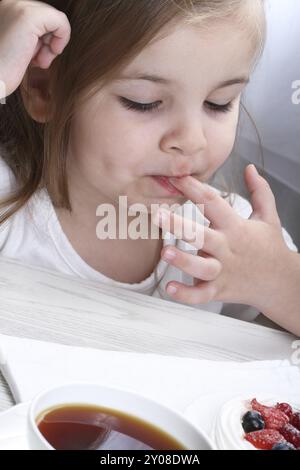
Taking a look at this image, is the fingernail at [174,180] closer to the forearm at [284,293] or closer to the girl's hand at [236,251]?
the girl's hand at [236,251]

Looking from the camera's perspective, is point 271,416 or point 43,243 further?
point 43,243

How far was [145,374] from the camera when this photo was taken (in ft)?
2.36

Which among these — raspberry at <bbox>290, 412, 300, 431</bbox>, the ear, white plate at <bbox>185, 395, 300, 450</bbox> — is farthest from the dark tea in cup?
the ear

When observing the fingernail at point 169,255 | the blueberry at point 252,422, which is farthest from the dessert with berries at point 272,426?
the fingernail at point 169,255

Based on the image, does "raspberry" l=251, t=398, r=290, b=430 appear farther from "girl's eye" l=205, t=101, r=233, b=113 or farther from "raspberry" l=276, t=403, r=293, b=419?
"girl's eye" l=205, t=101, r=233, b=113

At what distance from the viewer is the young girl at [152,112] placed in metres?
0.97

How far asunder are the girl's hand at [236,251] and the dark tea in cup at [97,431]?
0.44 m

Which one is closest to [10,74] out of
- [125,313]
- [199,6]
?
[199,6]

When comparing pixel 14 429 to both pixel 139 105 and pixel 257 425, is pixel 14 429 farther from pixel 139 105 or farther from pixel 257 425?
pixel 139 105

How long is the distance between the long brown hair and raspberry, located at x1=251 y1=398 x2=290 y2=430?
20.4 inches

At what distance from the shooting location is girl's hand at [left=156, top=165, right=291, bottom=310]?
0.96 metres

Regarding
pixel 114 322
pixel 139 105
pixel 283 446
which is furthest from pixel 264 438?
pixel 139 105

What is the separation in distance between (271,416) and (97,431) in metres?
0.24
